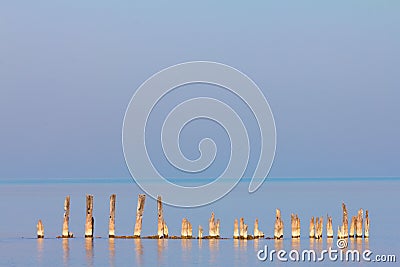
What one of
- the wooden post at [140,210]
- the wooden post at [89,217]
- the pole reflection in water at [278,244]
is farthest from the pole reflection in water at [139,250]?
the pole reflection in water at [278,244]

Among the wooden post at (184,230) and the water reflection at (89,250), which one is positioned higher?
the wooden post at (184,230)

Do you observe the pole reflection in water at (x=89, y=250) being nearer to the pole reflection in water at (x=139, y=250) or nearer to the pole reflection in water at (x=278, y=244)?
the pole reflection in water at (x=139, y=250)

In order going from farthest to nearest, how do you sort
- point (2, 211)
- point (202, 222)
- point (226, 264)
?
1. point (2, 211)
2. point (202, 222)
3. point (226, 264)

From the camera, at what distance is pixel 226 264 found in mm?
40625

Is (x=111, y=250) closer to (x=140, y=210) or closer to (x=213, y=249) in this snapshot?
(x=140, y=210)

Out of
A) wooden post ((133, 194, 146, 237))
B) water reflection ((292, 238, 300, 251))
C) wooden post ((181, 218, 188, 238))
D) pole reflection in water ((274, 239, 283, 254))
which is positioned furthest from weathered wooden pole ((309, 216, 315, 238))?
wooden post ((133, 194, 146, 237))

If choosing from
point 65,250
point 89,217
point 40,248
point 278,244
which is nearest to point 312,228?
point 278,244

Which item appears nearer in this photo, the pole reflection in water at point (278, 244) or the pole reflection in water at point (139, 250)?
the pole reflection in water at point (139, 250)

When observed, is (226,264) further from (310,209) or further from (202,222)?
(310,209)

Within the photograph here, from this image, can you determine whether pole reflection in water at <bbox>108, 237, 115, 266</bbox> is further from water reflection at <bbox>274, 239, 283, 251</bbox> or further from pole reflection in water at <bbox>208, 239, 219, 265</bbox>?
water reflection at <bbox>274, 239, 283, 251</bbox>

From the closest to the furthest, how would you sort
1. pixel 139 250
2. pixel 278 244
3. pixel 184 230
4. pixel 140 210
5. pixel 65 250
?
pixel 139 250
pixel 65 250
pixel 278 244
pixel 140 210
pixel 184 230

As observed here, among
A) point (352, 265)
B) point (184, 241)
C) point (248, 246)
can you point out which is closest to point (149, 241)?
point (184, 241)

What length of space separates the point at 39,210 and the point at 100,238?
1532 inches

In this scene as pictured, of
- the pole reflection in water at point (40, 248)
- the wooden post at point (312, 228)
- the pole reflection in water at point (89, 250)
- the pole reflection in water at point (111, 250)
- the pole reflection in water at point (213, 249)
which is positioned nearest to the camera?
the pole reflection in water at point (213, 249)
